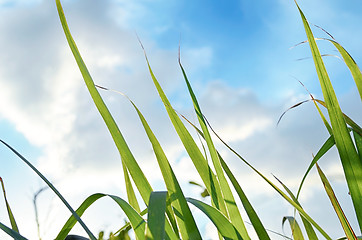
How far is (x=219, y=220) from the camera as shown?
68 cm

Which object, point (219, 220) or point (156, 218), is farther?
point (219, 220)

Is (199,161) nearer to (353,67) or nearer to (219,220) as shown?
(219,220)

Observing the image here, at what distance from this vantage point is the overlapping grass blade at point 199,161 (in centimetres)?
78

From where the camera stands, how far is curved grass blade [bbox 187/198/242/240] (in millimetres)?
665

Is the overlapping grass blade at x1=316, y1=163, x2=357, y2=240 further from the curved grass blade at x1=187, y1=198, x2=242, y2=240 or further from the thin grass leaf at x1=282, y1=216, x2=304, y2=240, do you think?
the curved grass blade at x1=187, y1=198, x2=242, y2=240

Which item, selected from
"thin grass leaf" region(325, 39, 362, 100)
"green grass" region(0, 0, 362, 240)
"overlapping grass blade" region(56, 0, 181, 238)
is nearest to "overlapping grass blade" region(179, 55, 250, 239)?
"green grass" region(0, 0, 362, 240)

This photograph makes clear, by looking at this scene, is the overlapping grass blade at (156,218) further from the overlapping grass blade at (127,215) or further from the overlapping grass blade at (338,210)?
the overlapping grass blade at (338,210)

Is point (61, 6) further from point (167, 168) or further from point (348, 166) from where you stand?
point (348, 166)

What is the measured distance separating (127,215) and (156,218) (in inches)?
6.0

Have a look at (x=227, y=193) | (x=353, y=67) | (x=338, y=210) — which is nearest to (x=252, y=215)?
(x=227, y=193)

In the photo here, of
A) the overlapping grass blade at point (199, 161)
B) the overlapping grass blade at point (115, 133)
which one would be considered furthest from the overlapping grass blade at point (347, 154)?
the overlapping grass blade at point (115, 133)

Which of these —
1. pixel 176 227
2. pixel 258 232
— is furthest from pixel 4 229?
pixel 258 232

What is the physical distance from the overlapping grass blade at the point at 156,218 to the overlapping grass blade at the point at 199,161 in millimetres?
222

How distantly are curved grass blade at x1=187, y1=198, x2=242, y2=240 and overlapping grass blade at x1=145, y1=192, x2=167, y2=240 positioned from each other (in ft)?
0.41
